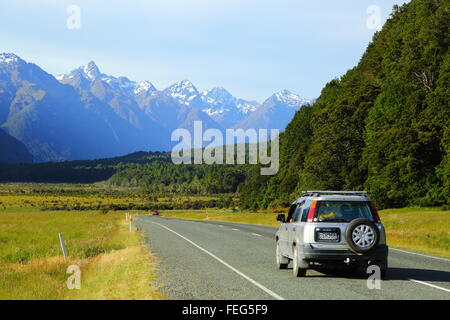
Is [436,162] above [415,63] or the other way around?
the other way around

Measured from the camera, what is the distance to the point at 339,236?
13.7 meters

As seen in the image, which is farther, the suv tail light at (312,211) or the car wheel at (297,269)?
the car wheel at (297,269)

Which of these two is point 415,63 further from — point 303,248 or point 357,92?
point 303,248

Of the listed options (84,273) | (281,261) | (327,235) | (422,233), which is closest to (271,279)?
(327,235)

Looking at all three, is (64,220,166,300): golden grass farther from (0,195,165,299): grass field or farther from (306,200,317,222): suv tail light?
(306,200,317,222): suv tail light

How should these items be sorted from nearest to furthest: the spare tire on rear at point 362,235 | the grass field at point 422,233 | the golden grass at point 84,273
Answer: the golden grass at point 84,273, the spare tire on rear at point 362,235, the grass field at point 422,233

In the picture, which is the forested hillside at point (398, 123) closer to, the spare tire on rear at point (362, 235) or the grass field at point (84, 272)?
the grass field at point (84, 272)

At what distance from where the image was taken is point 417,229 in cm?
3375

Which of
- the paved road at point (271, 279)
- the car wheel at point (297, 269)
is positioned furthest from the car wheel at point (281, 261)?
the car wheel at point (297, 269)

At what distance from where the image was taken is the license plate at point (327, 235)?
1370 centimetres

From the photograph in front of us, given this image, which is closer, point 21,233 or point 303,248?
point 303,248
